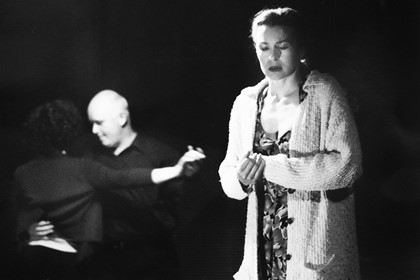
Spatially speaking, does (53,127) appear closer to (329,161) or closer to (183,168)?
(183,168)

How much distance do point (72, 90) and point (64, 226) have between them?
0.56 metres

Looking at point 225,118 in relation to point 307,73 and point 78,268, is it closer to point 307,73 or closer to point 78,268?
point 307,73

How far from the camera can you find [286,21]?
2.08m

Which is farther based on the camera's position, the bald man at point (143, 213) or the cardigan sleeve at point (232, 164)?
the bald man at point (143, 213)

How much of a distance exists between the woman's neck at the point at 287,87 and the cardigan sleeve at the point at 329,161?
148 millimetres

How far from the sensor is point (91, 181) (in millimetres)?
2404

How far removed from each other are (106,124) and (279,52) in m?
0.80

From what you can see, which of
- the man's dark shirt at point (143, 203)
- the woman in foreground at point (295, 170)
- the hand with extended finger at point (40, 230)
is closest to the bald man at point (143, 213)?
the man's dark shirt at point (143, 203)

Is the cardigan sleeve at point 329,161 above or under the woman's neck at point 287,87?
under

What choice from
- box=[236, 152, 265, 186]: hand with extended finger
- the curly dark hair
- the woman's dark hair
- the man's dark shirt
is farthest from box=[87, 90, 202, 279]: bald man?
the woman's dark hair

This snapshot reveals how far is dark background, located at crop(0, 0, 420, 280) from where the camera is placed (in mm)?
2195

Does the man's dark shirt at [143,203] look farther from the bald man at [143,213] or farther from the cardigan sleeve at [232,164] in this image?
the cardigan sleeve at [232,164]

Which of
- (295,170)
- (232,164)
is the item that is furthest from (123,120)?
(295,170)

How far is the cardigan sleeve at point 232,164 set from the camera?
2057 mm
